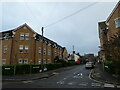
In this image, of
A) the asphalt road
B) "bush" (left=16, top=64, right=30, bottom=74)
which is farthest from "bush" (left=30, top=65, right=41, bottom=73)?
the asphalt road

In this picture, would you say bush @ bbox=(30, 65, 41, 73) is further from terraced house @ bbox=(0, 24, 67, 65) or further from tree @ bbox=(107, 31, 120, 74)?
tree @ bbox=(107, 31, 120, 74)

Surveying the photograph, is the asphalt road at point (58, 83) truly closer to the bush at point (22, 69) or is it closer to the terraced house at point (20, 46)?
the bush at point (22, 69)

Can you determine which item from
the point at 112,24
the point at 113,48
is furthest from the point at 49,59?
the point at 113,48

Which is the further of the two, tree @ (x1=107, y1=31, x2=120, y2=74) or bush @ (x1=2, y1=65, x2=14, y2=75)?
bush @ (x1=2, y1=65, x2=14, y2=75)

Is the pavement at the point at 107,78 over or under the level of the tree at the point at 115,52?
under

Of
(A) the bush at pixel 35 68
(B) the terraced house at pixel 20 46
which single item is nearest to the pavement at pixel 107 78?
(A) the bush at pixel 35 68

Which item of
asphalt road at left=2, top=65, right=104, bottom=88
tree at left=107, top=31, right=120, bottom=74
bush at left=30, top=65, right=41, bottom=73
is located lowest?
asphalt road at left=2, top=65, right=104, bottom=88

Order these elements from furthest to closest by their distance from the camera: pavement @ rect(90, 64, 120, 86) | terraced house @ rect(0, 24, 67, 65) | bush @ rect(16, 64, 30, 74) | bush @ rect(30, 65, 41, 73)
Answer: terraced house @ rect(0, 24, 67, 65) → bush @ rect(30, 65, 41, 73) → bush @ rect(16, 64, 30, 74) → pavement @ rect(90, 64, 120, 86)

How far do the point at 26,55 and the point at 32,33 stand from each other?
5.77 meters

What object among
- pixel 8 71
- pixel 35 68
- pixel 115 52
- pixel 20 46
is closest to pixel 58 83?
pixel 115 52

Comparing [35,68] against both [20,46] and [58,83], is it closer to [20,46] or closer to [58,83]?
[20,46]

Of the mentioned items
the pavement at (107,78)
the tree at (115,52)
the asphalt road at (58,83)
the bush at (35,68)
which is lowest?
the asphalt road at (58,83)

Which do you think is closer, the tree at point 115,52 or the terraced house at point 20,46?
the tree at point 115,52

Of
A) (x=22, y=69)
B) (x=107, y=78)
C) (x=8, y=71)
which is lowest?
(x=107, y=78)
